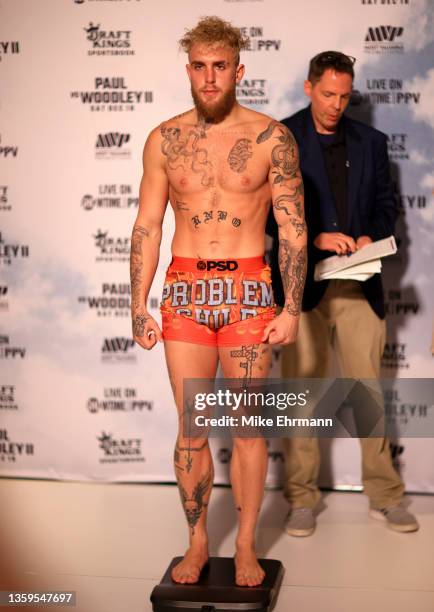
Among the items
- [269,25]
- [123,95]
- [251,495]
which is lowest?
[251,495]

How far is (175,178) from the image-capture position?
136 inches

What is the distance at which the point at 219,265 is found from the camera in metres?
3.48

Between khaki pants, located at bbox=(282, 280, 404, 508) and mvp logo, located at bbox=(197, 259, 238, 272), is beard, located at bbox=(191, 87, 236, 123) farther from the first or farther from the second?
khaki pants, located at bbox=(282, 280, 404, 508)

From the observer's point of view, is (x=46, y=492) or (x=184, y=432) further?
(x=46, y=492)

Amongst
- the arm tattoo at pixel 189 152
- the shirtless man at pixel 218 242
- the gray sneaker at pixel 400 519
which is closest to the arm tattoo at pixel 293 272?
the shirtless man at pixel 218 242

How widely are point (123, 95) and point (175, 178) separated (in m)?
1.41

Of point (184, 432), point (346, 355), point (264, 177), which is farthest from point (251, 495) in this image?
point (264, 177)

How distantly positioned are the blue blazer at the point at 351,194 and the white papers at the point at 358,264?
11 cm

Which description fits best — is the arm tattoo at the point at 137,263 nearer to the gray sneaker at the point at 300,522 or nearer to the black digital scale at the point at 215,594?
the black digital scale at the point at 215,594

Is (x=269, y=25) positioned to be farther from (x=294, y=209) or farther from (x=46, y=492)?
(x=46, y=492)

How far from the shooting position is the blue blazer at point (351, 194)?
13.5 feet

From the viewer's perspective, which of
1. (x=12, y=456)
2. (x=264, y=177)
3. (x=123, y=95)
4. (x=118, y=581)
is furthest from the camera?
(x=12, y=456)

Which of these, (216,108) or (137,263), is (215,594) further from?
(216,108)

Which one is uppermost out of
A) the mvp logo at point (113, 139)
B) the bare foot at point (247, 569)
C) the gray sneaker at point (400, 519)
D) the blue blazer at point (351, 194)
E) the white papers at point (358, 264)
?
the mvp logo at point (113, 139)
